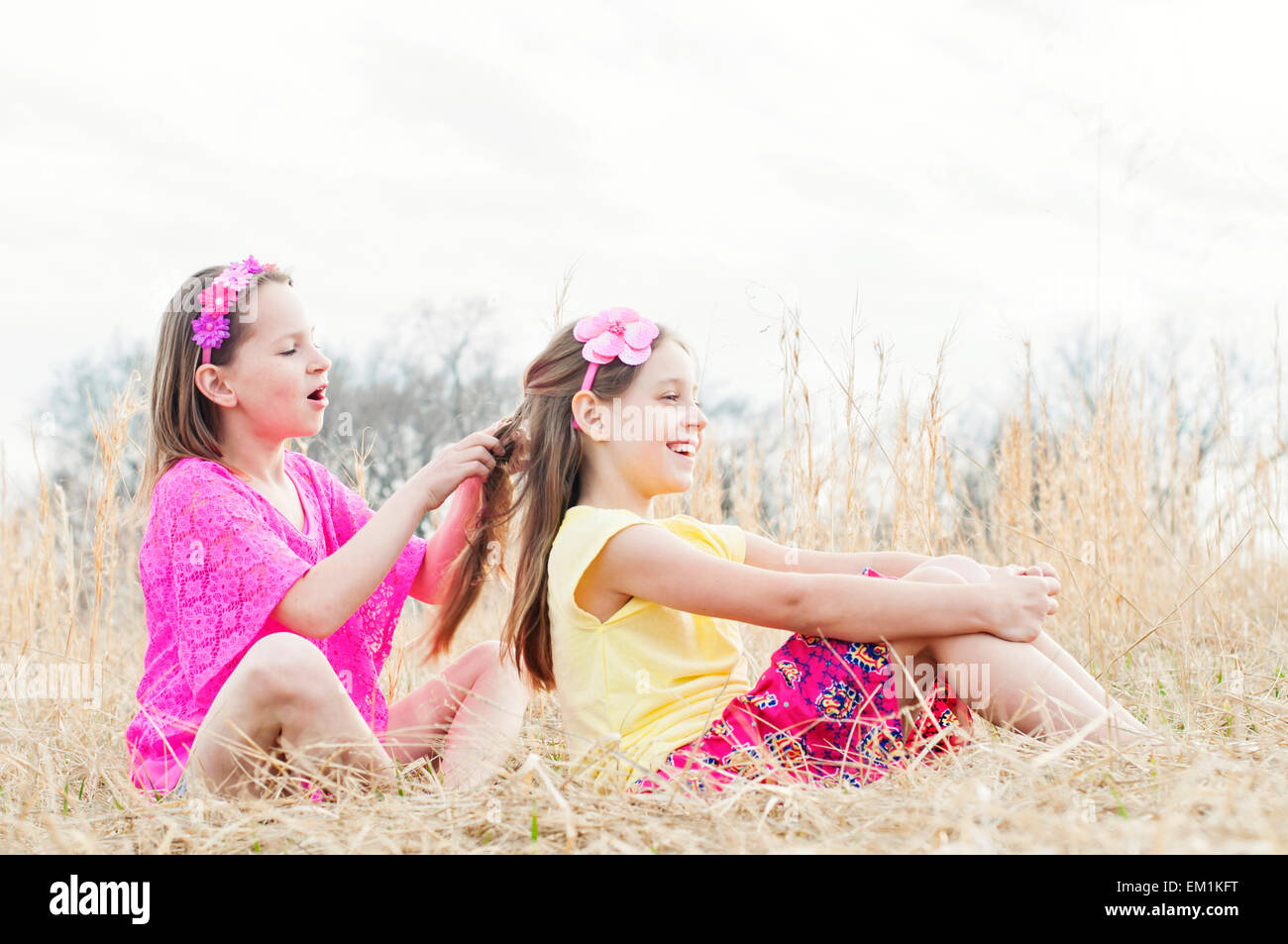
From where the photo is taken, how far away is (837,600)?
149cm

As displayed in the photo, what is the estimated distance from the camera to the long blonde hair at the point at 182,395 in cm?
175

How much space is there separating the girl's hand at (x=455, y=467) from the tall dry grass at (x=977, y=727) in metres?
0.44

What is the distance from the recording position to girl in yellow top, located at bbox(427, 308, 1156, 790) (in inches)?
58.4

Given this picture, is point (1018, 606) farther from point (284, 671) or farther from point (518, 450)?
point (284, 671)

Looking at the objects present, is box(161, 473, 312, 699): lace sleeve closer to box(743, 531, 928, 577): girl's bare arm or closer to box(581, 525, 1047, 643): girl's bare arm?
box(581, 525, 1047, 643): girl's bare arm

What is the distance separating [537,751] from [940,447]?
1240mm

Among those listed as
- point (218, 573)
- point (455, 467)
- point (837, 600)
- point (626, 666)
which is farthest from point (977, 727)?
point (218, 573)

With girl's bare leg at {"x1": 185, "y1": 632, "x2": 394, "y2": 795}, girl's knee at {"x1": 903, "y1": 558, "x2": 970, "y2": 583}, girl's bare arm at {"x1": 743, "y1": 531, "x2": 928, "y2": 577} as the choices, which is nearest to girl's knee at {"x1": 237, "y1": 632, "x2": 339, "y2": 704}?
girl's bare leg at {"x1": 185, "y1": 632, "x2": 394, "y2": 795}

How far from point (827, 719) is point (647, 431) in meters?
0.53

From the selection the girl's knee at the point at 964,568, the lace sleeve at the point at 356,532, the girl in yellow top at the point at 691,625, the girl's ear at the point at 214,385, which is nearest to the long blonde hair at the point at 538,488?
the girl in yellow top at the point at 691,625

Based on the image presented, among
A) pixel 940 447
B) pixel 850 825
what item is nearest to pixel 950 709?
pixel 850 825

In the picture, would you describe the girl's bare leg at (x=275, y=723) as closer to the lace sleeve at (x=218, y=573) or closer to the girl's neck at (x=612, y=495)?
the lace sleeve at (x=218, y=573)

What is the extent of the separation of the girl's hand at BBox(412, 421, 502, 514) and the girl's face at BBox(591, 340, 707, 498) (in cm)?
18
